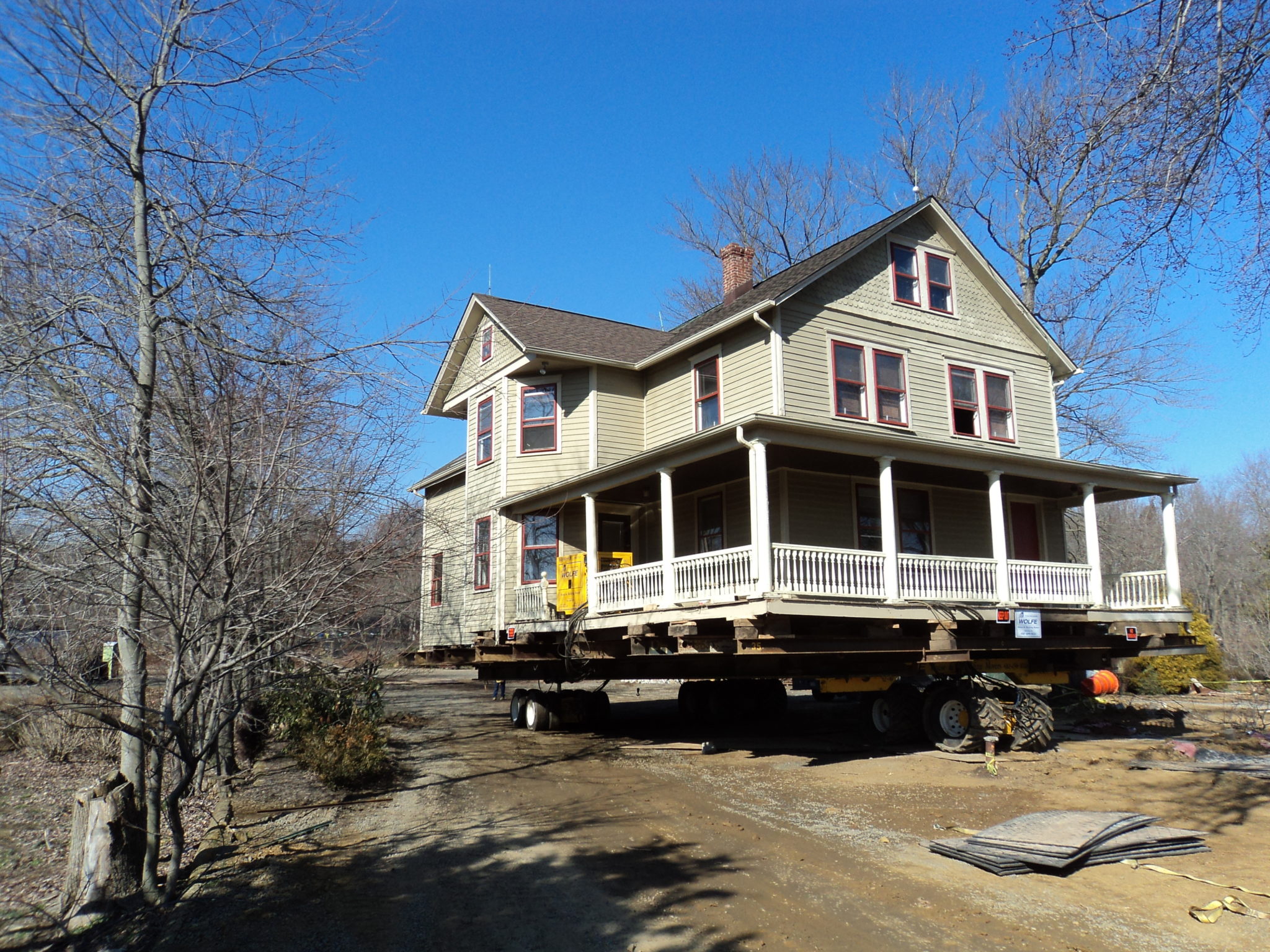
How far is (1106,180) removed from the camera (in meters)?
7.08

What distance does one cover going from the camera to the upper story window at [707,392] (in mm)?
18422

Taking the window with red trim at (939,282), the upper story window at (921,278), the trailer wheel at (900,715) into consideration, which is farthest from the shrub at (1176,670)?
the trailer wheel at (900,715)

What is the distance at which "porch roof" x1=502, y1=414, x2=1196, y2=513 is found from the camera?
13367 mm

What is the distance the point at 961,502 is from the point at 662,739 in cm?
798

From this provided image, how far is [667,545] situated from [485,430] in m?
8.39

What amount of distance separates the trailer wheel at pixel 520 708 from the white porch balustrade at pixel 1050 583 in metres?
10.1

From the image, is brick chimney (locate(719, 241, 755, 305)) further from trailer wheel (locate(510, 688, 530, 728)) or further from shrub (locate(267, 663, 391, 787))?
shrub (locate(267, 663, 391, 787))

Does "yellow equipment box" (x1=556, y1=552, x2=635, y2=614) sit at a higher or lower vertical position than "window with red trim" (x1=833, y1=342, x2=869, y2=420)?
lower

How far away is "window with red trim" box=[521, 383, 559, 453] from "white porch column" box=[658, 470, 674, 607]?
535 cm

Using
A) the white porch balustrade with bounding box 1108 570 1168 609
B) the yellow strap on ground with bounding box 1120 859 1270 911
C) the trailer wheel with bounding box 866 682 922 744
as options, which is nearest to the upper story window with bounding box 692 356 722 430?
the trailer wheel with bounding box 866 682 922 744

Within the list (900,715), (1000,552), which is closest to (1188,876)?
(1000,552)

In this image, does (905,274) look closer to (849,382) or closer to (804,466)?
(849,382)

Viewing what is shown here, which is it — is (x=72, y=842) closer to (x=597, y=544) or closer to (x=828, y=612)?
(x=828, y=612)

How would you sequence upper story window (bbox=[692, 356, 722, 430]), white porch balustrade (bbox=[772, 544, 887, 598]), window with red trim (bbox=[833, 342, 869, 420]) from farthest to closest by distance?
1. upper story window (bbox=[692, 356, 722, 430])
2. window with red trim (bbox=[833, 342, 869, 420])
3. white porch balustrade (bbox=[772, 544, 887, 598])
